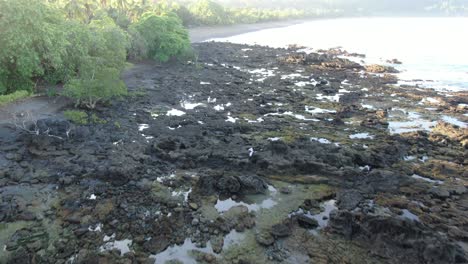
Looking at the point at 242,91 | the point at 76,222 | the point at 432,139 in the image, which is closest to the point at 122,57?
the point at 242,91

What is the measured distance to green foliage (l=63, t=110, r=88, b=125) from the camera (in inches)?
1212

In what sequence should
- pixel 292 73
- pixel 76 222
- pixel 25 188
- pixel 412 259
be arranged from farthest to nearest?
pixel 292 73, pixel 25 188, pixel 76 222, pixel 412 259

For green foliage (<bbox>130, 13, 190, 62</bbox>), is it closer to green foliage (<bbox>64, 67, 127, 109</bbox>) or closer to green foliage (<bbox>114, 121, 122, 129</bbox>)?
green foliage (<bbox>64, 67, 127, 109</bbox>)

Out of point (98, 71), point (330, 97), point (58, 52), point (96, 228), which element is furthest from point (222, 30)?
point (96, 228)

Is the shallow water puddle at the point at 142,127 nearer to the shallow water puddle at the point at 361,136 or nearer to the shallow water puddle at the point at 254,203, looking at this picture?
the shallow water puddle at the point at 254,203

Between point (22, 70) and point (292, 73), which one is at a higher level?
point (22, 70)

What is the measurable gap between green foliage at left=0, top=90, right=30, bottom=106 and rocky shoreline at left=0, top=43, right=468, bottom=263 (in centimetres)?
557

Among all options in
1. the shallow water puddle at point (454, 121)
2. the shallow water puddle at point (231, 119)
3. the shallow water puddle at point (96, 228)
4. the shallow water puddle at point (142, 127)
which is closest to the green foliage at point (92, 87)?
the shallow water puddle at point (142, 127)

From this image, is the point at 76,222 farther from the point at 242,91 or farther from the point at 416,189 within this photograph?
the point at 242,91

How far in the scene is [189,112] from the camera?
118ft

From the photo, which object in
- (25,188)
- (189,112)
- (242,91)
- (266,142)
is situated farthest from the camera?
(242,91)

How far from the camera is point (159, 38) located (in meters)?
55.7

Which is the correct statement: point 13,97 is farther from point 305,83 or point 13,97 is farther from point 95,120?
point 305,83

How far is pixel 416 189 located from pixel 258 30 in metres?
111
